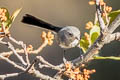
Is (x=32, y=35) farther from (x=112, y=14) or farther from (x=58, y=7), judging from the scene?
(x=112, y=14)

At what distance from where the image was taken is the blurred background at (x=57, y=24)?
4.71 m

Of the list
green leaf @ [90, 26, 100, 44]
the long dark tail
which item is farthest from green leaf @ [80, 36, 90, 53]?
the long dark tail

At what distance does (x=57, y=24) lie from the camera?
4840 mm

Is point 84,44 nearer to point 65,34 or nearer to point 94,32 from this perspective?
point 94,32

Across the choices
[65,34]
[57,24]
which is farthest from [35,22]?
[57,24]

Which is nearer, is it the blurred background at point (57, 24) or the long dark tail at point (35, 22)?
the long dark tail at point (35, 22)

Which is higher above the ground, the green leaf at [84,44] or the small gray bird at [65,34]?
the small gray bird at [65,34]

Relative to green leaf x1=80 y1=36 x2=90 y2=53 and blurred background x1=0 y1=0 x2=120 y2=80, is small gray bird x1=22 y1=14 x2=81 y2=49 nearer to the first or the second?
green leaf x1=80 y1=36 x2=90 y2=53

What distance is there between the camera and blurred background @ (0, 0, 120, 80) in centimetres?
471

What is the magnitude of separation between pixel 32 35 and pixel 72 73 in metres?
3.82

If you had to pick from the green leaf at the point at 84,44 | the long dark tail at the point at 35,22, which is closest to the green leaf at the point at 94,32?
the green leaf at the point at 84,44

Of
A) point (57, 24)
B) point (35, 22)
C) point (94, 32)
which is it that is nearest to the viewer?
point (94, 32)

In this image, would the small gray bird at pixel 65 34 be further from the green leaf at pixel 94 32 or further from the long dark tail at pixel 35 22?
the green leaf at pixel 94 32

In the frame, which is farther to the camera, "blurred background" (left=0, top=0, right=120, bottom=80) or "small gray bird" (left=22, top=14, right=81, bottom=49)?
"blurred background" (left=0, top=0, right=120, bottom=80)
